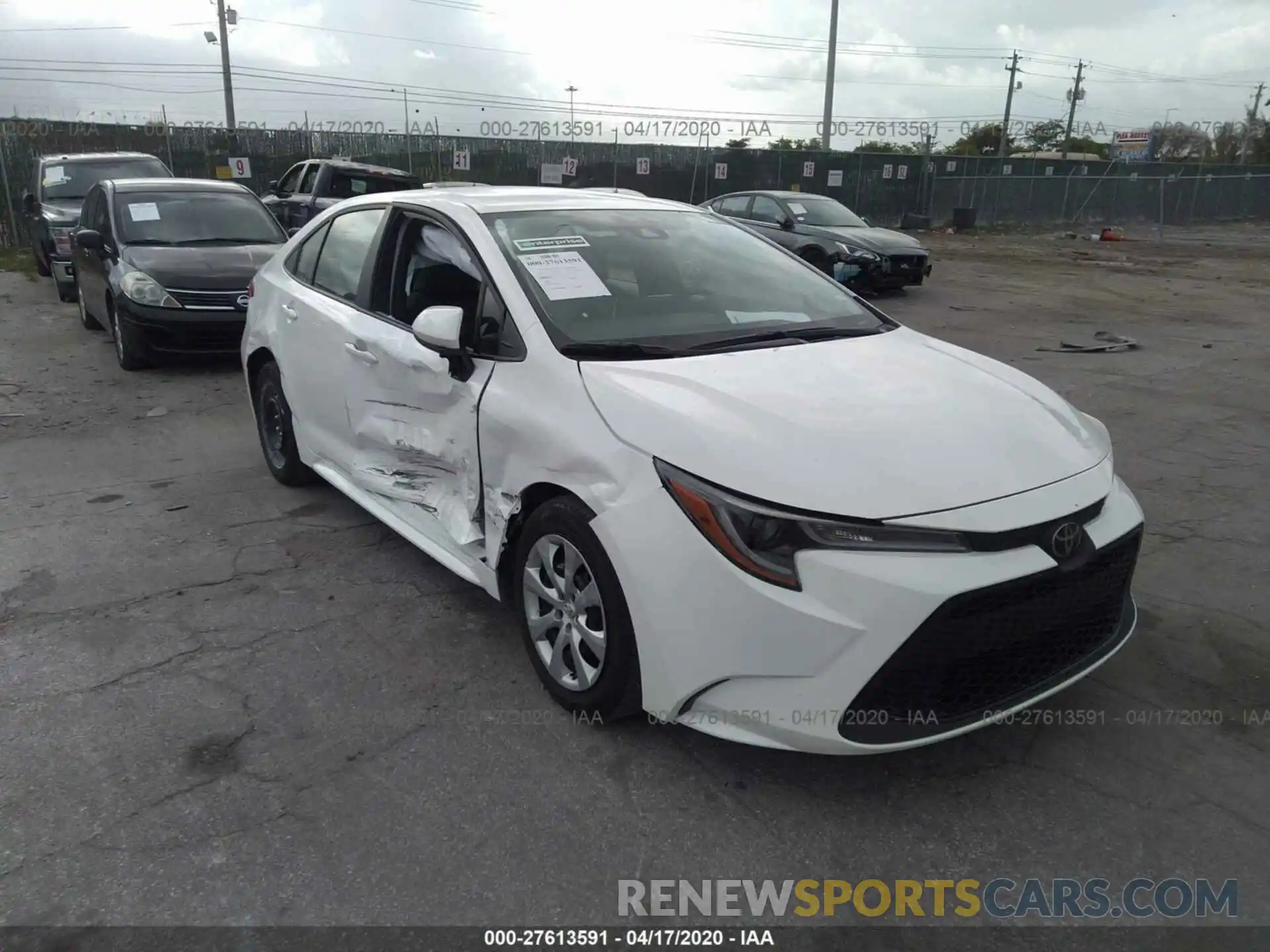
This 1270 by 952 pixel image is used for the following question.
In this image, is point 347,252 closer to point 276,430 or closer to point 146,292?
point 276,430

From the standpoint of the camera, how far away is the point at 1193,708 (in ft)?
10.6

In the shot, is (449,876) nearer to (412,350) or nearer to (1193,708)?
(412,350)

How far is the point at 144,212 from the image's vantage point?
8.93 m

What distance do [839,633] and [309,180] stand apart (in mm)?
14521

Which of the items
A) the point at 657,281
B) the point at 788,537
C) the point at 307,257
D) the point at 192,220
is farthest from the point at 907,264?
the point at 788,537

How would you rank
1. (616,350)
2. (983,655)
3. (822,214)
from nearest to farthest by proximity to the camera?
(983,655) < (616,350) < (822,214)

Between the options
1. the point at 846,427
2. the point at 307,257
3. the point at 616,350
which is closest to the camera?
the point at 846,427

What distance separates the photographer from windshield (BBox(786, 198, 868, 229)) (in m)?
14.8

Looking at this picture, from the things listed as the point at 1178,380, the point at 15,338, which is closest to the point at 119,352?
the point at 15,338

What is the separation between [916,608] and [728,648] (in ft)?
1.63

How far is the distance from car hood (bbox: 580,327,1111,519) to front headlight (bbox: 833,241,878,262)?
10735 millimetres

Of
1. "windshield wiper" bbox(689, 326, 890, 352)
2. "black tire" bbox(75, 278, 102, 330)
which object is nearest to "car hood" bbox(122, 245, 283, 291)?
"black tire" bbox(75, 278, 102, 330)

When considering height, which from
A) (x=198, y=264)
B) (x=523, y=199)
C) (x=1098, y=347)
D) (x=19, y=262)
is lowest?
(x=19, y=262)

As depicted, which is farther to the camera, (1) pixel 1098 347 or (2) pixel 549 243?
(1) pixel 1098 347
